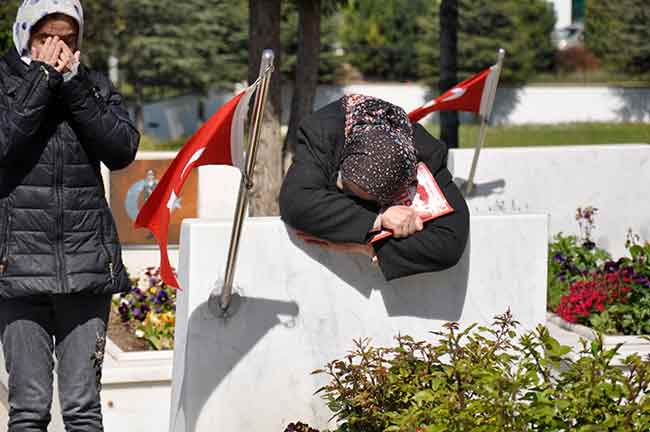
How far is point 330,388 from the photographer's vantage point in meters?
4.42

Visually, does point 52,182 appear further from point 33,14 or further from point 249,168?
point 249,168

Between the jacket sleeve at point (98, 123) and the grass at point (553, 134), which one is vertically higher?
the jacket sleeve at point (98, 123)

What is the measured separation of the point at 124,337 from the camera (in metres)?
7.50

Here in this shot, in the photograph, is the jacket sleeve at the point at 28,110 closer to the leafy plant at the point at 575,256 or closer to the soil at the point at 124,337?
the soil at the point at 124,337

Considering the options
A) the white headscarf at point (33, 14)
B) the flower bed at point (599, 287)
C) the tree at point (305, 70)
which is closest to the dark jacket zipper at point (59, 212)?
the white headscarf at point (33, 14)

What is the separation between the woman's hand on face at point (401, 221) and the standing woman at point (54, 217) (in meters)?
1.06

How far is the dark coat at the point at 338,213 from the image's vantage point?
4.89 metres

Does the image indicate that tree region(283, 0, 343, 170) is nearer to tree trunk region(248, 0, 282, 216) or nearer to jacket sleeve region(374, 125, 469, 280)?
tree trunk region(248, 0, 282, 216)

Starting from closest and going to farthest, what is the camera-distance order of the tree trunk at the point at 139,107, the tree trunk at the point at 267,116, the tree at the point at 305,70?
the tree trunk at the point at 267,116, the tree at the point at 305,70, the tree trunk at the point at 139,107

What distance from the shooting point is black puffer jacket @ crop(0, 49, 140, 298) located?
4.33m

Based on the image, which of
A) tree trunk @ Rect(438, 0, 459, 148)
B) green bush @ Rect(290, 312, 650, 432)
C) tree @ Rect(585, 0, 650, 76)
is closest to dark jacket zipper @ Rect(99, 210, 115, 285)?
green bush @ Rect(290, 312, 650, 432)

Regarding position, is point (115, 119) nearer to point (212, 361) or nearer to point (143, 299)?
point (212, 361)

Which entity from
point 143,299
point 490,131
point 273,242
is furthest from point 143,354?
point 490,131

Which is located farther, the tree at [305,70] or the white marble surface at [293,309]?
the tree at [305,70]
